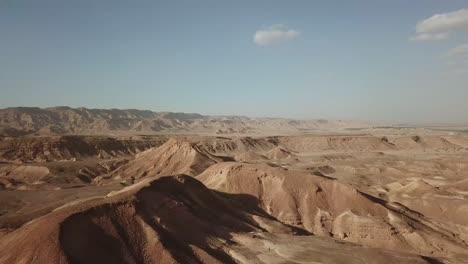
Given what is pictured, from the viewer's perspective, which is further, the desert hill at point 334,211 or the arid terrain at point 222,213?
the desert hill at point 334,211

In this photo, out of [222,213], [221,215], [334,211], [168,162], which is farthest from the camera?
[168,162]

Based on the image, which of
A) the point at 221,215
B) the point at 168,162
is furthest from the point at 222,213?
the point at 168,162

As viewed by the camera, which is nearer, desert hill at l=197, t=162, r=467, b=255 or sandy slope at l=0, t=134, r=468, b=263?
sandy slope at l=0, t=134, r=468, b=263

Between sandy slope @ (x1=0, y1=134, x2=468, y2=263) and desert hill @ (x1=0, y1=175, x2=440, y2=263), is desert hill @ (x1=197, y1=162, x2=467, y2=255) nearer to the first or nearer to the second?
sandy slope @ (x1=0, y1=134, x2=468, y2=263)

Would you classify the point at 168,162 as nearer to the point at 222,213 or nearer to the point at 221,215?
the point at 222,213

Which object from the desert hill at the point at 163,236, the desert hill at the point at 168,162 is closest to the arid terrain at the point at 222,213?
the desert hill at the point at 163,236

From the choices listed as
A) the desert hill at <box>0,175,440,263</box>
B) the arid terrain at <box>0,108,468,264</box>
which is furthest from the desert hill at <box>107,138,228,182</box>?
the desert hill at <box>0,175,440,263</box>

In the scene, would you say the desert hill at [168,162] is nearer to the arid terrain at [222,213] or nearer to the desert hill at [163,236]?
the arid terrain at [222,213]

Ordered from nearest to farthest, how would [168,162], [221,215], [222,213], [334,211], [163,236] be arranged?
1. [163,236]
2. [221,215]
3. [222,213]
4. [334,211]
5. [168,162]

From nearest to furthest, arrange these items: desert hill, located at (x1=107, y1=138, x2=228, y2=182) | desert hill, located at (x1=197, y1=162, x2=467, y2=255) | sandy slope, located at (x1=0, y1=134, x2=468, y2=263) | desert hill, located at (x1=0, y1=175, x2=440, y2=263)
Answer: desert hill, located at (x1=0, y1=175, x2=440, y2=263), sandy slope, located at (x1=0, y1=134, x2=468, y2=263), desert hill, located at (x1=197, y1=162, x2=467, y2=255), desert hill, located at (x1=107, y1=138, x2=228, y2=182)

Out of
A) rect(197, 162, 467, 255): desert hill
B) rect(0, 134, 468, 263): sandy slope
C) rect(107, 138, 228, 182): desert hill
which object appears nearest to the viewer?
rect(0, 134, 468, 263): sandy slope

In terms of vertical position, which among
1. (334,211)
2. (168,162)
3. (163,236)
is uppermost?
(163,236)

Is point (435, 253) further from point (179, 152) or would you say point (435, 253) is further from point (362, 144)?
point (362, 144)
